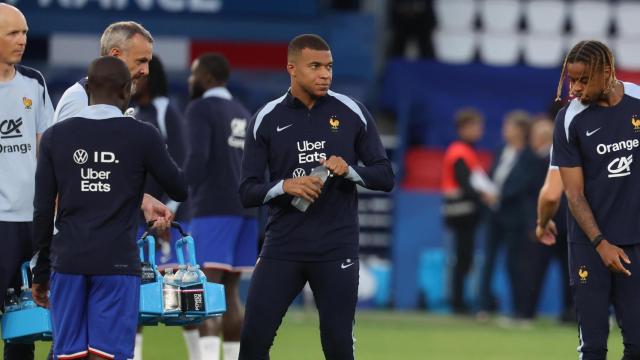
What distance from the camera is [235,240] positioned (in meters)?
11.0

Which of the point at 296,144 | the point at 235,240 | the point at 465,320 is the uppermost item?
the point at 296,144

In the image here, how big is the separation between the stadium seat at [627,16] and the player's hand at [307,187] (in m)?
14.7

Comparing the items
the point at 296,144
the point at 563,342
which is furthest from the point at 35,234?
the point at 563,342

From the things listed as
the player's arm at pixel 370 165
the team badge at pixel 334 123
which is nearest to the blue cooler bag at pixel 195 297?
the player's arm at pixel 370 165

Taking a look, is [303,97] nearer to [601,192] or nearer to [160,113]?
[601,192]

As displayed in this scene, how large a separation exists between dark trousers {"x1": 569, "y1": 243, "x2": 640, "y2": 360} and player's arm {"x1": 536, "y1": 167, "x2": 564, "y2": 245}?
463 millimetres

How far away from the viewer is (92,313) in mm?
7523

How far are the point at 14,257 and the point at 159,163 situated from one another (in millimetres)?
1330

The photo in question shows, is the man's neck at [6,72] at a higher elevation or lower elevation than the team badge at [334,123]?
higher

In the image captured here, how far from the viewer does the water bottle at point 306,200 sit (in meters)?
7.97

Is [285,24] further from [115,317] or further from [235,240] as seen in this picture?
[115,317]

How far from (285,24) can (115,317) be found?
10.0 m

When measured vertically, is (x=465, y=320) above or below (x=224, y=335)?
below

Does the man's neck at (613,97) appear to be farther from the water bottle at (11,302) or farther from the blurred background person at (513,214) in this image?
the blurred background person at (513,214)
